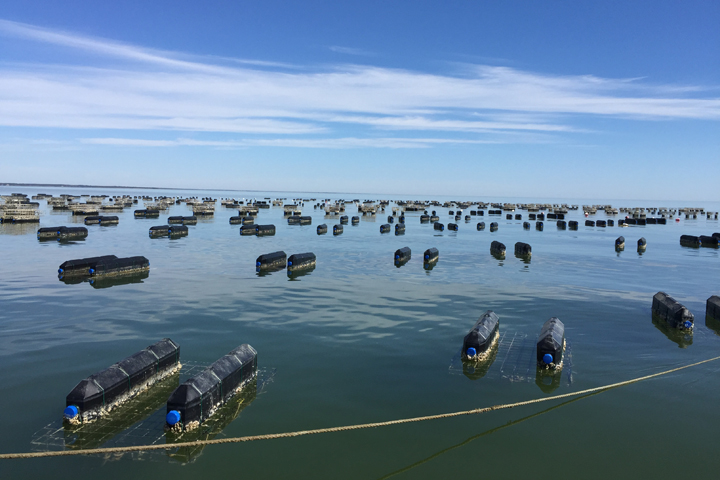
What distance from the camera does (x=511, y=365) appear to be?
31922 mm

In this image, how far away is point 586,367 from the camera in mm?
31969

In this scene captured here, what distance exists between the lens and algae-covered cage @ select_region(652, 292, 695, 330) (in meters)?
41.0

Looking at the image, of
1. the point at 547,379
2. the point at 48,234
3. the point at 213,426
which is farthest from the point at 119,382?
the point at 48,234

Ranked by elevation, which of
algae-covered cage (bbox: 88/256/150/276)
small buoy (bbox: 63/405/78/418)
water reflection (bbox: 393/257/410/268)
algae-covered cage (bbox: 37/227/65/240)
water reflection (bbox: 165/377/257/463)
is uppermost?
algae-covered cage (bbox: 37/227/65/240)

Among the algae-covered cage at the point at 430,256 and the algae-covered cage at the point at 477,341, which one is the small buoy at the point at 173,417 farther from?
the algae-covered cage at the point at 430,256

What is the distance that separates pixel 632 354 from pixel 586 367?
226 inches

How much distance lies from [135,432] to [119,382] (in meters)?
3.31

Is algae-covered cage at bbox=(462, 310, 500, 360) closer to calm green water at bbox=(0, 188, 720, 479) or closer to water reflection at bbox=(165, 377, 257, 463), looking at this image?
calm green water at bbox=(0, 188, 720, 479)

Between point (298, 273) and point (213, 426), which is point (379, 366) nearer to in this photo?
point (213, 426)

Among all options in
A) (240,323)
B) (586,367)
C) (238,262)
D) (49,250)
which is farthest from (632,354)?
(49,250)

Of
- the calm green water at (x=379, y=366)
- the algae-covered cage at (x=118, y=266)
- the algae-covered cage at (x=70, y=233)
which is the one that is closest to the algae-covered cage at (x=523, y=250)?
the calm green water at (x=379, y=366)

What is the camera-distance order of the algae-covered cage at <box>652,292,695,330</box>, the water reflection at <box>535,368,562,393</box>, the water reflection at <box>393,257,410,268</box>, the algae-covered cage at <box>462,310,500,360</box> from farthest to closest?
1. the water reflection at <box>393,257,410,268</box>
2. the algae-covered cage at <box>652,292,695,330</box>
3. the algae-covered cage at <box>462,310,500,360</box>
4. the water reflection at <box>535,368,562,393</box>

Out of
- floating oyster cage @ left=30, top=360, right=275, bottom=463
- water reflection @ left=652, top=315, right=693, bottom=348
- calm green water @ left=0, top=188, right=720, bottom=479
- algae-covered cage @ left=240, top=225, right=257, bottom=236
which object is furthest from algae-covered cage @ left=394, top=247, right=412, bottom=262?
floating oyster cage @ left=30, top=360, right=275, bottom=463

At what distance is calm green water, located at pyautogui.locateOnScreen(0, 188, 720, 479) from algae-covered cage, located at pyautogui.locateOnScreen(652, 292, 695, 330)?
1569 mm
